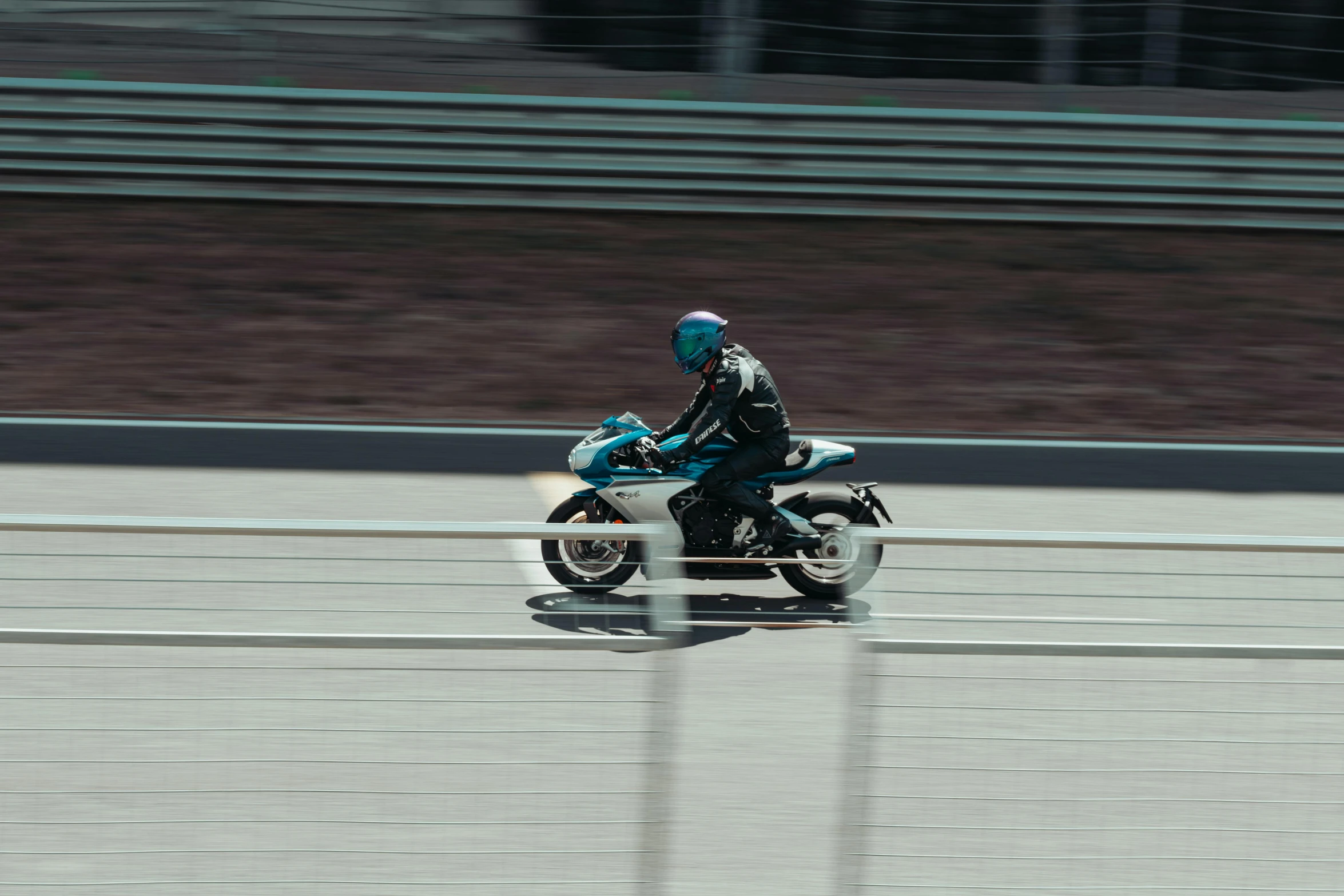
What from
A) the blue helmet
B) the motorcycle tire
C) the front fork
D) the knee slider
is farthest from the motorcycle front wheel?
the front fork

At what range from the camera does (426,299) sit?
486 inches

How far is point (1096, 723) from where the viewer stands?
3.24 meters

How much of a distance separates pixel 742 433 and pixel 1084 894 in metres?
4.09

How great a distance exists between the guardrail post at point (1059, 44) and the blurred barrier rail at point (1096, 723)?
405 inches

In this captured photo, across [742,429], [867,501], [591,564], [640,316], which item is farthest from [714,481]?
[640,316]

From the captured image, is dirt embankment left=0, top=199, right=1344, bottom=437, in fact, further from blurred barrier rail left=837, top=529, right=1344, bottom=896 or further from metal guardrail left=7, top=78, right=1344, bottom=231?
blurred barrier rail left=837, top=529, right=1344, bottom=896

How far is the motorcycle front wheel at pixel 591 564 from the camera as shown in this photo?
12.0ft

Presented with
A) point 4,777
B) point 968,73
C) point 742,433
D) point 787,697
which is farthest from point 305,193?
point 4,777

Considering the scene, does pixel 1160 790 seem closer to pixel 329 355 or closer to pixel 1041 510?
pixel 1041 510

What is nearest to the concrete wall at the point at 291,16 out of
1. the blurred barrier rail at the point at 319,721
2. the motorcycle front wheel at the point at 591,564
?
the motorcycle front wheel at the point at 591,564

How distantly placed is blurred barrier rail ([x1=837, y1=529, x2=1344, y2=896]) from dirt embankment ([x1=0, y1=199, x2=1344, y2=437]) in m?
7.46

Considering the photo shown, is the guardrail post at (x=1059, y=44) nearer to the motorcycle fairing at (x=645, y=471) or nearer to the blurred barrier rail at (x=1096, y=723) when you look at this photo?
the motorcycle fairing at (x=645, y=471)

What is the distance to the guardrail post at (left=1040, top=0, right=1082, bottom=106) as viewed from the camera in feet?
41.8

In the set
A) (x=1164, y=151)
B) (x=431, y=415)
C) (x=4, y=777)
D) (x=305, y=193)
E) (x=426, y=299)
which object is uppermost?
(x=1164, y=151)
